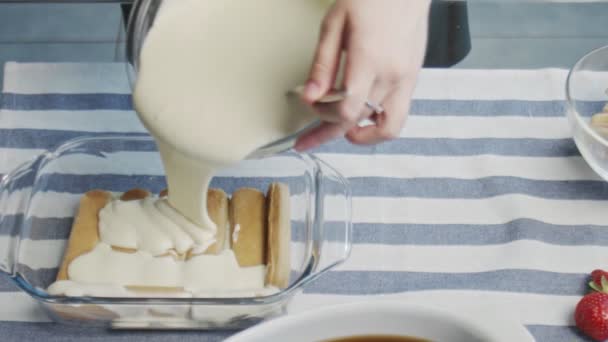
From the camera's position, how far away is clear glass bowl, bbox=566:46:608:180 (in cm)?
102

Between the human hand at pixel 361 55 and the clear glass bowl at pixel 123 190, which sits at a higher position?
the human hand at pixel 361 55

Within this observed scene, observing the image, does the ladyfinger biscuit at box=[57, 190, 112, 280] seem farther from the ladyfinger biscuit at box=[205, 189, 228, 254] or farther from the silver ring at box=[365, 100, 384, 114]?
the silver ring at box=[365, 100, 384, 114]

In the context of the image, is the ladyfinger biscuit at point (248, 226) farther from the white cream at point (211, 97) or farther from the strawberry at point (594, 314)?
the strawberry at point (594, 314)

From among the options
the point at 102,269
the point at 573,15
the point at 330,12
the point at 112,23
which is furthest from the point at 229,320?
the point at 573,15

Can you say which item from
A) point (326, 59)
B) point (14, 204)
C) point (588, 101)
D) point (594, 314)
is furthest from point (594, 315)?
point (14, 204)

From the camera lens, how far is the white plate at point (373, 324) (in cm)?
75

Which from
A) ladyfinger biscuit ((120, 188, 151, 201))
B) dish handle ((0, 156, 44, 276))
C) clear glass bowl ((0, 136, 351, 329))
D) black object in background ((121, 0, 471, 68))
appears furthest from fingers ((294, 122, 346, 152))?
black object in background ((121, 0, 471, 68))

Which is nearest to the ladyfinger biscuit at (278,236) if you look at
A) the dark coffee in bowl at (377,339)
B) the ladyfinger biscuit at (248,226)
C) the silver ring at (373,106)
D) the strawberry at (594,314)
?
the ladyfinger biscuit at (248,226)

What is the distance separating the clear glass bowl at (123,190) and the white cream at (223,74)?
0.17m

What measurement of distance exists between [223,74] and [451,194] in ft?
1.35

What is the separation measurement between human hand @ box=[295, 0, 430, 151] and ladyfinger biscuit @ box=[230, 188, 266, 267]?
200 millimetres

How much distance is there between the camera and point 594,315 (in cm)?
89

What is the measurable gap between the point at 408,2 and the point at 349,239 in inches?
12.2

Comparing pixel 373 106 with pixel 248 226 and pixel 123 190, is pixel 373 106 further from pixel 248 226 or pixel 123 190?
pixel 123 190
